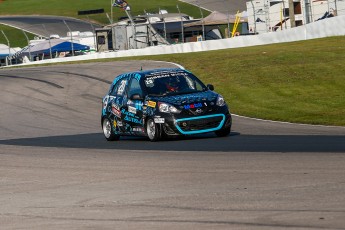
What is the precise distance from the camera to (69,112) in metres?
27.1

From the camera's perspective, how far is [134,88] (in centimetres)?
1939

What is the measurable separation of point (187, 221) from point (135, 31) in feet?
168

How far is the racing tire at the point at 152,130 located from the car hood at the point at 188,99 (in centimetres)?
45

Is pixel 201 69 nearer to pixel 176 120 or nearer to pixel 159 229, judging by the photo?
pixel 176 120

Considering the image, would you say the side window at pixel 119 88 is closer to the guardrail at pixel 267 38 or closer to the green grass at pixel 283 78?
the green grass at pixel 283 78

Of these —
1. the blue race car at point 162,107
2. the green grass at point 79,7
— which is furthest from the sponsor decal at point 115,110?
the green grass at point 79,7

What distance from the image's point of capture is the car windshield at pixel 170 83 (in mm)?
18906

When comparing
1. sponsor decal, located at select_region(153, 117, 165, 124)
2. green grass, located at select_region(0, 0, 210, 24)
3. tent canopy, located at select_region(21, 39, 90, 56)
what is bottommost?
sponsor decal, located at select_region(153, 117, 165, 124)

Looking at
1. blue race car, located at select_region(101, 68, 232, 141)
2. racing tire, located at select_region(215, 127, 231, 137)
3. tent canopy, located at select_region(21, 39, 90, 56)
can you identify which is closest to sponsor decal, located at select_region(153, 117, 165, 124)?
blue race car, located at select_region(101, 68, 232, 141)

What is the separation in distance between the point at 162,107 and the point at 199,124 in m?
0.77

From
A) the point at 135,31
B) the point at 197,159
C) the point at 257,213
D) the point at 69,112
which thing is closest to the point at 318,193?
the point at 257,213

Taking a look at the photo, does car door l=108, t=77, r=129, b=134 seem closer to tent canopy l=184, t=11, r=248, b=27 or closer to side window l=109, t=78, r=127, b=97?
side window l=109, t=78, r=127, b=97

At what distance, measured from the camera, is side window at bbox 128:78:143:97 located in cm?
1922

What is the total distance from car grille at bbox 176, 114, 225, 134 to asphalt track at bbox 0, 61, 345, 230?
0.24m
